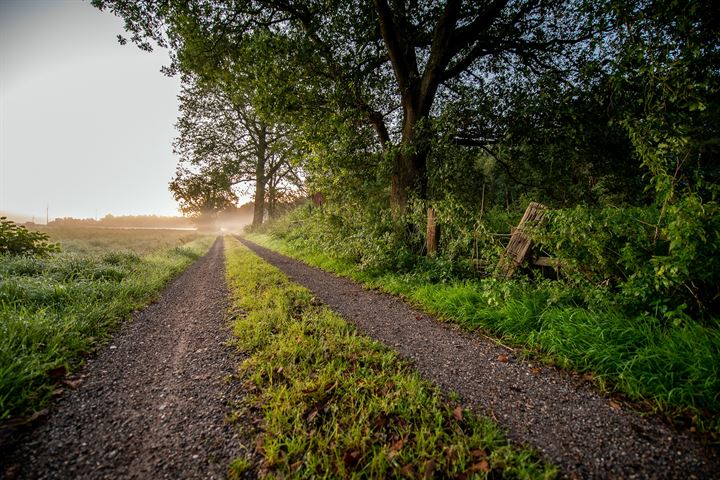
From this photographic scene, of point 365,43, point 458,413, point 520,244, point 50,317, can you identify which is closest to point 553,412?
point 458,413

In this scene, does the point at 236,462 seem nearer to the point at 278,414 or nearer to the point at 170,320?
the point at 278,414

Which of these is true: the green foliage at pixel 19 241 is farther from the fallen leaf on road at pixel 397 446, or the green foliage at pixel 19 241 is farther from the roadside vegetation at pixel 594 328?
the fallen leaf on road at pixel 397 446

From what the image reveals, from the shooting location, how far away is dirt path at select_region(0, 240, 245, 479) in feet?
5.59

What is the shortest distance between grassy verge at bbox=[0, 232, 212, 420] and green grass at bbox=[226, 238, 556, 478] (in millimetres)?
1685

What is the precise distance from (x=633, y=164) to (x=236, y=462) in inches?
385

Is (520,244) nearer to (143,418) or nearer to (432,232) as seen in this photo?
(432,232)

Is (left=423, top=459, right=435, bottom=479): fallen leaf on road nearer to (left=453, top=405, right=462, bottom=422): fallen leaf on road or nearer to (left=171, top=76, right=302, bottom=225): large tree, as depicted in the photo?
(left=453, top=405, right=462, bottom=422): fallen leaf on road

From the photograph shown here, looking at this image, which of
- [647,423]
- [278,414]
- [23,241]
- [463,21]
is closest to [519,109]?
[463,21]

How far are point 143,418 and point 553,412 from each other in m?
3.42

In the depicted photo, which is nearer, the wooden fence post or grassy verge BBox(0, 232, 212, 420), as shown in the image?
grassy verge BBox(0, 232, 212, 420)

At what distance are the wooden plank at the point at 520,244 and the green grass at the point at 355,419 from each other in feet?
9.27

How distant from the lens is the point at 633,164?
6.65 meters

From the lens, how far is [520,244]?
4625mm

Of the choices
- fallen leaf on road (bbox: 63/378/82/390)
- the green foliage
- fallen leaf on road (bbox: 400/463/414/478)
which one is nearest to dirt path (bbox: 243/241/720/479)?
fallen leaf on road (bbox: 400/463/414/478)
